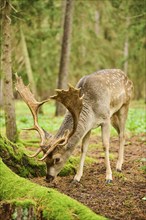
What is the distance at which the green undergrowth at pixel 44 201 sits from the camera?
15.4 feet

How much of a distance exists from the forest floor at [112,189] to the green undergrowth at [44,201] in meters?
0.36

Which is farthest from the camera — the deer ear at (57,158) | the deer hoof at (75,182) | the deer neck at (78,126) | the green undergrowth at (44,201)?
the deer hoof at (75,182)

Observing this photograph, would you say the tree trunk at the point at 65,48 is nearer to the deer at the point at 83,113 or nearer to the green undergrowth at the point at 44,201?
the deer at the point at 83,113

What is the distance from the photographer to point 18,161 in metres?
6.63

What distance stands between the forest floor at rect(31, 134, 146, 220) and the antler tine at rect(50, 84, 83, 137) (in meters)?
0.86

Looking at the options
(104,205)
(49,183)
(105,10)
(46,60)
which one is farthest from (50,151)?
(46,60)

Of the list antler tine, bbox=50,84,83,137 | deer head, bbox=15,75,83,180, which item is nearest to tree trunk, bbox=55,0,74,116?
deer head, bbox=15,75,83,180

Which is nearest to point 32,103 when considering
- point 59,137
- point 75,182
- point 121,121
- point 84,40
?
point 59,137

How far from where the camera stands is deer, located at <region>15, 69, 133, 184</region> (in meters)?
5.94

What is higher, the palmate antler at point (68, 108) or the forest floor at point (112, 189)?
the palmate antler at point (68, 108)

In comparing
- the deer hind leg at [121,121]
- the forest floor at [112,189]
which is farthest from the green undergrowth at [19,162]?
the deer hind leg at [121,121]

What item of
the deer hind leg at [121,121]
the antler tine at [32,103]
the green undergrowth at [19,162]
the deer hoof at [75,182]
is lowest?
the deer hoof at [75,182]

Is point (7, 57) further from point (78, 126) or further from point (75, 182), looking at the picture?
point (75, 182)

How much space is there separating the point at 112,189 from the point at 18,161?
1.55 metres
